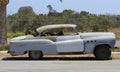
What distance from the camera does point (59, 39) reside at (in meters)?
21.6

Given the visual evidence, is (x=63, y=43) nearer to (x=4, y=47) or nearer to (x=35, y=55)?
(x=35, y=55)

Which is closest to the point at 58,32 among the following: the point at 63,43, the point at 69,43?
the point at 63,43

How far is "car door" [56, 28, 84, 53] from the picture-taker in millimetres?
21250

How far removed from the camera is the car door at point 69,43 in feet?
69.7

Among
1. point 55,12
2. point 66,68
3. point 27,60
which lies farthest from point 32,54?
point 55,12

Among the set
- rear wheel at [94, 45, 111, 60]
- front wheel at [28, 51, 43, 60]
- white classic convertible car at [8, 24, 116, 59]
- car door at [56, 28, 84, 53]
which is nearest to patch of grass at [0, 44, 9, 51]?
white classic convertible car at [8, 24, 116, 59]

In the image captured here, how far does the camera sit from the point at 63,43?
21406 mm

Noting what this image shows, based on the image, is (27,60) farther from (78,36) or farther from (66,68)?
(66,68)

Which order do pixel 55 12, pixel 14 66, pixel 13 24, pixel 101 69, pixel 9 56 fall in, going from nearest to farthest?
pixel 101 69
pixel 14 66
pixel 9 56
pixel 13 24
pixel 55 12

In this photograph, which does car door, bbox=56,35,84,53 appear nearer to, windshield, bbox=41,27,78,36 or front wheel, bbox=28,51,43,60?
windshield, bbox=41,27,78,36

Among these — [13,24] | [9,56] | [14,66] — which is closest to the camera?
[14,66]

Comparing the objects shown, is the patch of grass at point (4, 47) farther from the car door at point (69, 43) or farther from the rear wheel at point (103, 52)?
the rear wheel at point (103, 52)

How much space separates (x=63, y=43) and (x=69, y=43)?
271 mm

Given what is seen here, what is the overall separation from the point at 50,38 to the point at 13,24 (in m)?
19.9
